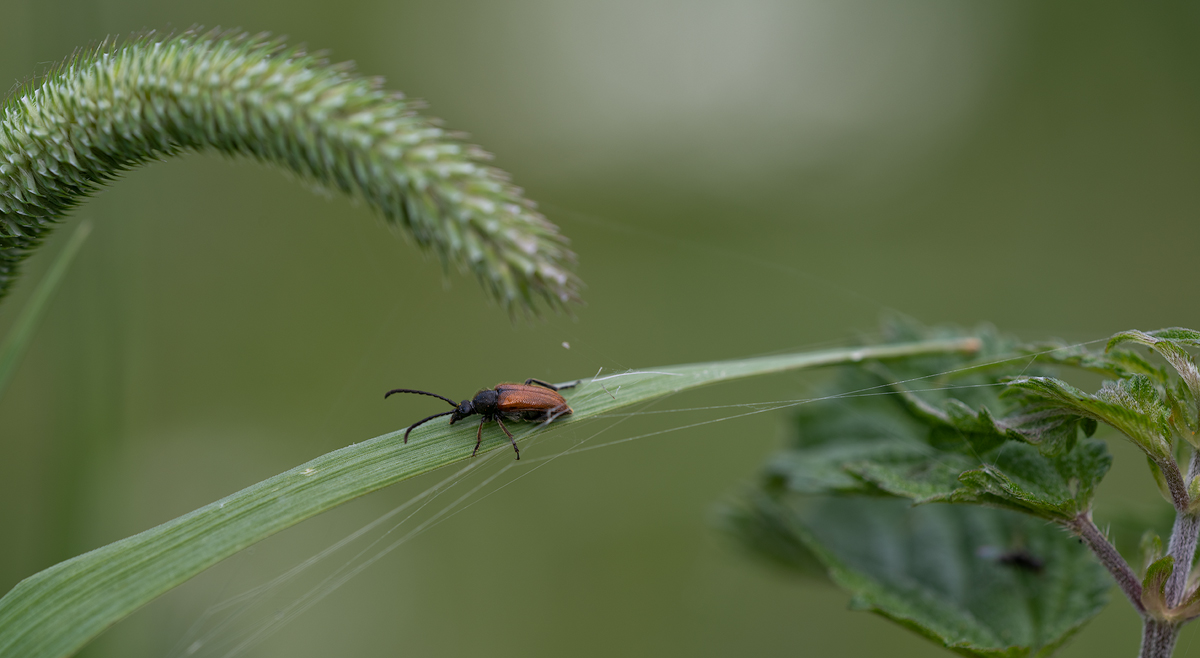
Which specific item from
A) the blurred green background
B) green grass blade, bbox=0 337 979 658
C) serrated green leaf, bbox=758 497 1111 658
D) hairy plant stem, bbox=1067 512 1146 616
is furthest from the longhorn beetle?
hairy plant stem, bbox=1067 512 1146 616

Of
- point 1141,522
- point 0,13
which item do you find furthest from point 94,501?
point 1141,522

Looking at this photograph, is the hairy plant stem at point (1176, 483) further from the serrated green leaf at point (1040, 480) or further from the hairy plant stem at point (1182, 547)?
the serrated green leaf at point (1040, 480)

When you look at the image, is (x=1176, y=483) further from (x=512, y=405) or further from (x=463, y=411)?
(x=463, y=411)

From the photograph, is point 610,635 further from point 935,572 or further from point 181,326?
point 181,326

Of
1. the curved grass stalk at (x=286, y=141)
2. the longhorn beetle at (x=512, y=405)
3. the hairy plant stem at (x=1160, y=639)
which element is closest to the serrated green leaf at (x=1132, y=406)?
the hairy plant stem at (x=1160, y=639)

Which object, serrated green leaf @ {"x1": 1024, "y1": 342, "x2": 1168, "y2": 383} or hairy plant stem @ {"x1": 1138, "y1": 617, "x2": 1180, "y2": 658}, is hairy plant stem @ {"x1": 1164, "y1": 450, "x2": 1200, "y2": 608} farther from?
serrated green leaf @ {"x1": 1024, "y1": 342, "x2": 1168, "y2": 383}

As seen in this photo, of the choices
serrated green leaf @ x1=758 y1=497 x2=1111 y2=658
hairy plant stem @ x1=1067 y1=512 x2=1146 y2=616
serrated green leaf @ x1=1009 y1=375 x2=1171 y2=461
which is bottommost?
serrated green leaf @ x1=758 y1=497 x2=1111 y2=658
